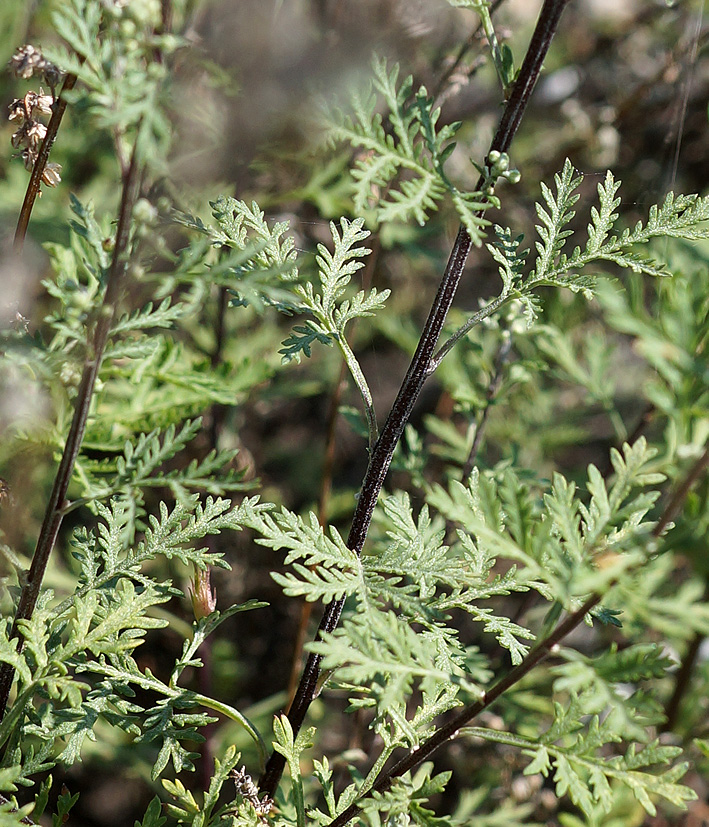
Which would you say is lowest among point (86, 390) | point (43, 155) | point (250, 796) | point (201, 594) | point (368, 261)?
point (250, 796)

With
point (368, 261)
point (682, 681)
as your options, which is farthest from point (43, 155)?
point (682, 681)

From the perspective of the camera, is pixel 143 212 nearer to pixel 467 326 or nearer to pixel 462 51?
pixel 467 326

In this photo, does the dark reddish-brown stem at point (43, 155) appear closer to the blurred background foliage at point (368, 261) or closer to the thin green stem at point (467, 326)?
the blurred background foliage at point (368, 261)

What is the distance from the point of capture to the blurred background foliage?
4.76 feet

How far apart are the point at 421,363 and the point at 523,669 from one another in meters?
0.34

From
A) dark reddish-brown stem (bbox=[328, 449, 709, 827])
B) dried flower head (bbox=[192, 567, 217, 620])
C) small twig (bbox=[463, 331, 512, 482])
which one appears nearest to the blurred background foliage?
small twig (bbox=[463, 331, 512, 482])

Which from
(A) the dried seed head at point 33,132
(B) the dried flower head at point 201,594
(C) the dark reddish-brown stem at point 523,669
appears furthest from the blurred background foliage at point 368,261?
(C) the dark reddish-brown stem at point 523,669

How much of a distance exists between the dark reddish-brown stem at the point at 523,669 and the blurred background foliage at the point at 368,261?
42 cm

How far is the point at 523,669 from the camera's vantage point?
0.72m

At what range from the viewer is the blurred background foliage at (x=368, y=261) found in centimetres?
145

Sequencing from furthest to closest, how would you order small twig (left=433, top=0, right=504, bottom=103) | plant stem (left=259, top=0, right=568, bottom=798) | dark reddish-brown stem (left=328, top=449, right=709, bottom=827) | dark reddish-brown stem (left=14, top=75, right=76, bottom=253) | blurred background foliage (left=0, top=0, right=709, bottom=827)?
blurred background foliage (left=0, top=0, right=709, bottom=827)
small twig (left=433, top=0, right=504, bottom=103)
dark reddish-brown stem (left=14, top=75, right=76, bottom=253)
plant stem (left=259, top=0, right=568, bottom=798)
dark reddish-brown stem (left=328, top=449, right=709, bottom=827)

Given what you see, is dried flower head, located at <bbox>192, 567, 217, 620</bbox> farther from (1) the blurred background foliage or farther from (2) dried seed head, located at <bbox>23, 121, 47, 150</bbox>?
(2) dried seed head, located at <bbox>23, 121, 47, 150</bbox>

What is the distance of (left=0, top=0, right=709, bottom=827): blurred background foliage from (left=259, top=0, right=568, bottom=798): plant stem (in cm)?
33

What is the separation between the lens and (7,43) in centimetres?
174
